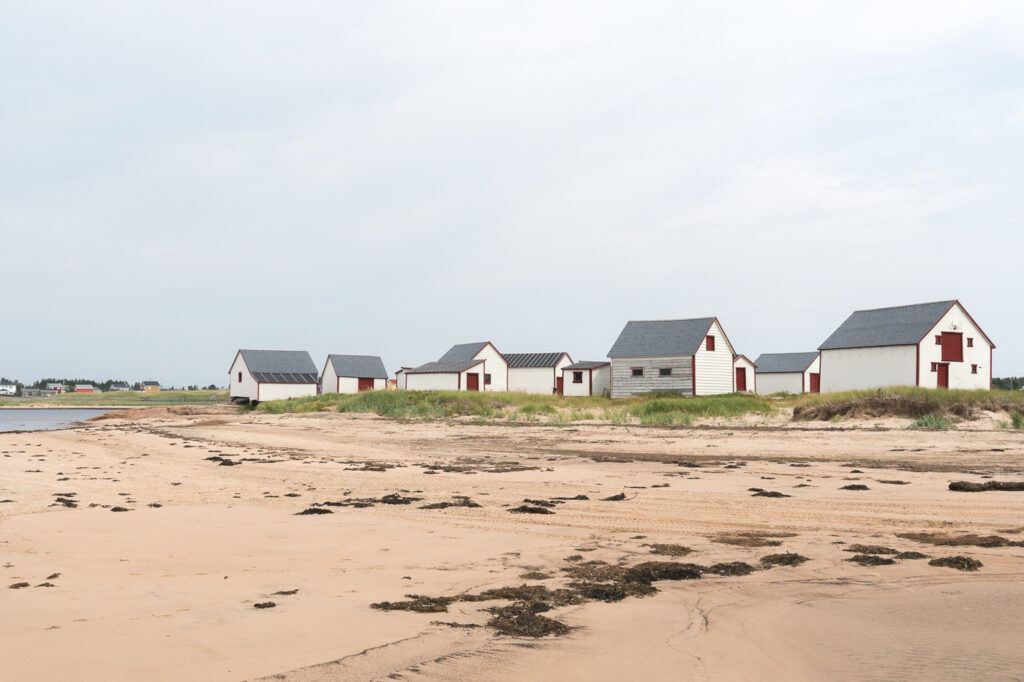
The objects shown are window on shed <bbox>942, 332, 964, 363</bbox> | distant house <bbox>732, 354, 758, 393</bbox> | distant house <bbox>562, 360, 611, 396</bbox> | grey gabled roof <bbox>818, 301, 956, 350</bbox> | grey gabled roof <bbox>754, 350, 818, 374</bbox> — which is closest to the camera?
grey gabled roof <bbox>818, 301, 956, 350</bbox>

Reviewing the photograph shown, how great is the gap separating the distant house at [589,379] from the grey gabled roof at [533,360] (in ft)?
18.1

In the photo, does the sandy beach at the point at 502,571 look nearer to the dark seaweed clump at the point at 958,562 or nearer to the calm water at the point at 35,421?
the dark seaweed clump at the point at 958,562

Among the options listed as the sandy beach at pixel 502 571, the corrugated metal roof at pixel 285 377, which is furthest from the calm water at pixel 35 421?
the sandy beach at pixel 502 571

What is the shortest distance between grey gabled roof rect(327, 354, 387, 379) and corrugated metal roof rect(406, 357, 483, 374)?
9693mm

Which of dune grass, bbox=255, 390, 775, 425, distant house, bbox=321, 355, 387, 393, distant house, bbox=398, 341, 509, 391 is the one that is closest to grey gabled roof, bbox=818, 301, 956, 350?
dune grass, bbox=255, 390, 775, 425

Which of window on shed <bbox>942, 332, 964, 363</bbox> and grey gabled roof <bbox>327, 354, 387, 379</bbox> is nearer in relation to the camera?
window on shed <bbox>942, 332, 964, 363</bbox>

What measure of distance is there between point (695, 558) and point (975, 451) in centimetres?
1325

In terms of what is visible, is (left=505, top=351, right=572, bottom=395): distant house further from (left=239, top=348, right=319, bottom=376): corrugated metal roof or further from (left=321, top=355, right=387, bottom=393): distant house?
(left=239, top=348, right=319, bottom=376): corrugated metal roof

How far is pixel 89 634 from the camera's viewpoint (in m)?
5.39

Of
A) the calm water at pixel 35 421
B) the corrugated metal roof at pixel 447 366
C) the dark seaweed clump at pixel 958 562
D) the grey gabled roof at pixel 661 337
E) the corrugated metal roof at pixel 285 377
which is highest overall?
the grey gabled roof at pixel 661 337

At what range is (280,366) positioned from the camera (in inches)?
2842

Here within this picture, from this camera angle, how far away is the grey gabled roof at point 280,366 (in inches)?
2766

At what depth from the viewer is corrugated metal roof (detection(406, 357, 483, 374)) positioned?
6119 cm

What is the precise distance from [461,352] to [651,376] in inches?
789
